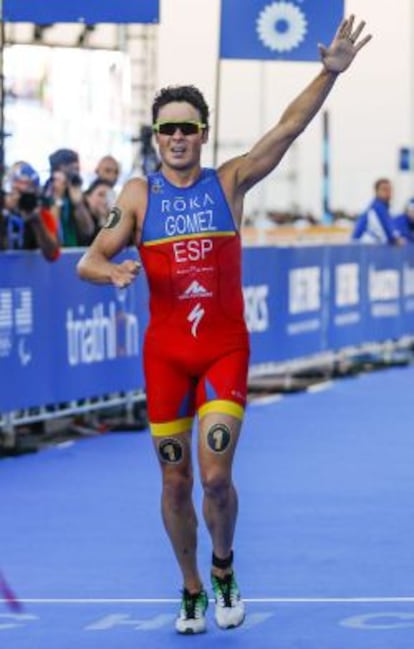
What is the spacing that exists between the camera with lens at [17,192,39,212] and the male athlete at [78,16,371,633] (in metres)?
7.99

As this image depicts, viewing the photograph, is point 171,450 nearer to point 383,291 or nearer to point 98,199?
point 98,199

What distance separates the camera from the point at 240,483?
1644cm

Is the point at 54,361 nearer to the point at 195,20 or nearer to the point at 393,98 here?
the point at 195,20

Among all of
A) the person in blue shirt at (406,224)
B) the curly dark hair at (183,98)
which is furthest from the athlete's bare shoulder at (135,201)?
the person in blue shirt at (406,224)

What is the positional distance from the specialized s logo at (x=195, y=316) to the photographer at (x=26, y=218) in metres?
7.92

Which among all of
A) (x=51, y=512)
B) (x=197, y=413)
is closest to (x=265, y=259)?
(x=51, y=512)

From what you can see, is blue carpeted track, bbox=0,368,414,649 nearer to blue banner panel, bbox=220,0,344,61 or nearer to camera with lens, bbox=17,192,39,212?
camera with lens, bbox=17,192,39,212

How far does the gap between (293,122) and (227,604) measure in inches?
79.3

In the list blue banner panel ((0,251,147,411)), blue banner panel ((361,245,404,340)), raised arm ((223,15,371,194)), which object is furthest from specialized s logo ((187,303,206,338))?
blue banner panel ((361,245,404,340))

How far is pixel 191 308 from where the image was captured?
10.1m

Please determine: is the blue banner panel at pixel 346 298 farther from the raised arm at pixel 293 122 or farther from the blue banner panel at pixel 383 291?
the raised arm at pixel 293 122

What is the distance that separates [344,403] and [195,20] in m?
8.70

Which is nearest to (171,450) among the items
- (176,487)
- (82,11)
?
(176,487)

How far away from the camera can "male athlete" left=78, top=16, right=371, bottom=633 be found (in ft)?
32.9
